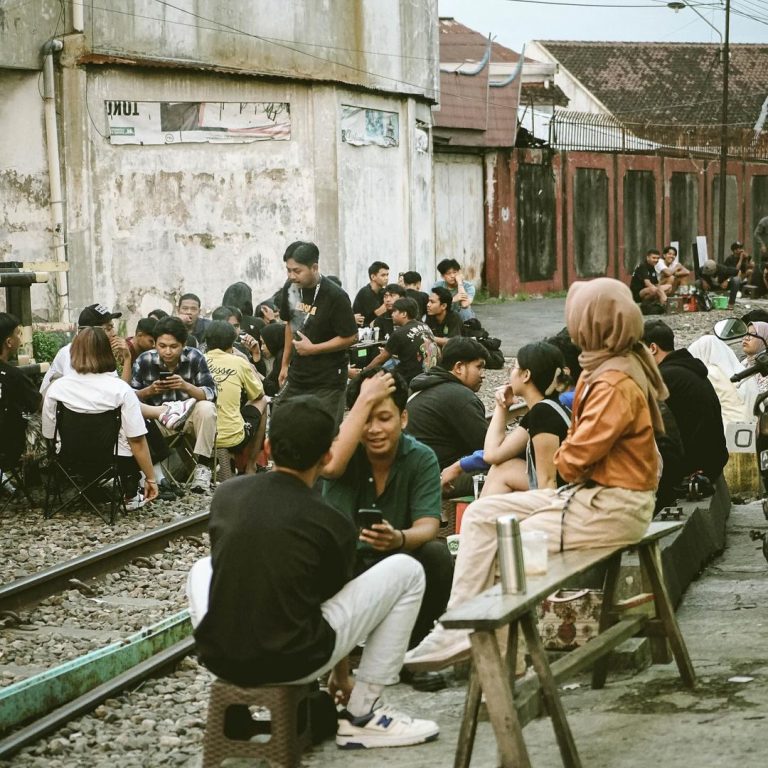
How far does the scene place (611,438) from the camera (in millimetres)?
5746

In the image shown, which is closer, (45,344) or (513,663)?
(513,663)

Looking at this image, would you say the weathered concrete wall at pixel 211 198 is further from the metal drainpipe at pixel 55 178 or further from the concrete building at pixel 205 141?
the metal drainpipe at pixel 55 178

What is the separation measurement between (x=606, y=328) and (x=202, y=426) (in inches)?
281

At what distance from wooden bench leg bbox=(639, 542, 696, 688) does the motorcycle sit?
85.7 inches

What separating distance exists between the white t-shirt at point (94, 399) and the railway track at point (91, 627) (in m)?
0.86

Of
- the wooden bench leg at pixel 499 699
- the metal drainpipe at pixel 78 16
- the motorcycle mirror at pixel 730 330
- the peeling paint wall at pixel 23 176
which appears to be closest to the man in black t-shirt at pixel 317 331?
the motorcycle mirror at pixel 730 330

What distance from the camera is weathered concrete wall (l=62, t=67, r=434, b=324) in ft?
66.9

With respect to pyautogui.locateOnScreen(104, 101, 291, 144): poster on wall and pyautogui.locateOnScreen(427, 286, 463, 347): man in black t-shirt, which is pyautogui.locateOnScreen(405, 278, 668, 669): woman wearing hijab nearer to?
pyautogui.locateOnScreen(427, 286, 463, 347): man in black t-shirt

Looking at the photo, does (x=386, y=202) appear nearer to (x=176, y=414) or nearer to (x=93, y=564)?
(x=176, y=414)

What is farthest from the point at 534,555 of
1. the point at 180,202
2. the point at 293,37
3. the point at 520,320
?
the point at 520,320

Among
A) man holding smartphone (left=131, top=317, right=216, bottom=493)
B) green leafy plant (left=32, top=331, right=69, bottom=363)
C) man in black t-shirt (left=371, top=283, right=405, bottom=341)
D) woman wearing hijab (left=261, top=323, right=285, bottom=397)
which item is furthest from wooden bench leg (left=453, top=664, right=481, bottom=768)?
→ man in black t-shirt (left=371, top=283, right=405, bottom=341)

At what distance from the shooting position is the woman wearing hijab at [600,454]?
5.79 m

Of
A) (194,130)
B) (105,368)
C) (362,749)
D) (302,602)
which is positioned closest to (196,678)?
(362,749)

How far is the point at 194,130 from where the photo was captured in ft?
71.9
